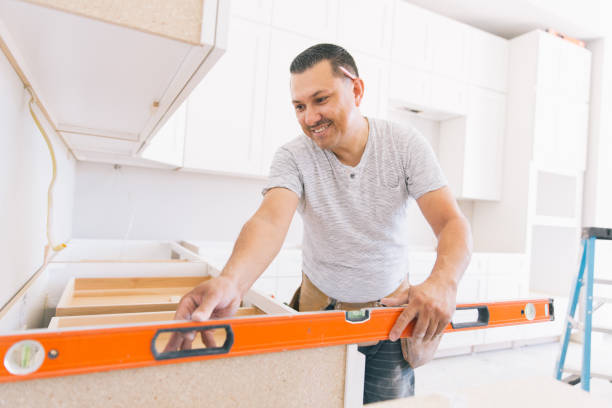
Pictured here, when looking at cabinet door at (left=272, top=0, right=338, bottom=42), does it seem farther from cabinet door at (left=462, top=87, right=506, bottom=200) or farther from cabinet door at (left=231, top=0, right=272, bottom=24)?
cabinet door at (left=462, top=87, right=506, bottom=200)

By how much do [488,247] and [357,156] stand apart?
3012mm

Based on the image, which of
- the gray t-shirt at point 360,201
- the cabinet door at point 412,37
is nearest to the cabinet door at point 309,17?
the cabinet door at point 412,37

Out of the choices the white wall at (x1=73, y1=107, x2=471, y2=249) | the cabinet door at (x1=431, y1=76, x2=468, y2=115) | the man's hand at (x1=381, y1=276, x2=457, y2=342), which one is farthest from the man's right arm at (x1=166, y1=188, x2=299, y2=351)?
the cabinet door at (x1=431, y1=76, x2=468, y2=115)

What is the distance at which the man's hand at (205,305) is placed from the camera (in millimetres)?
471

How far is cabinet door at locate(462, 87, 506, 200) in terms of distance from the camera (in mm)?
3455

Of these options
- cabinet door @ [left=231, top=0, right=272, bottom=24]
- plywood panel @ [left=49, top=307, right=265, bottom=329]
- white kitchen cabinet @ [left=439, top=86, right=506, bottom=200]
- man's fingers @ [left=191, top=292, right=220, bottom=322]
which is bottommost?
plywood panel @ [left=49, top=307, right=265, bottom=329]

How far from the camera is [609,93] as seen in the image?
370 centimetres

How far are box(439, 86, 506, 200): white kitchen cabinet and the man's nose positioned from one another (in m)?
2.67

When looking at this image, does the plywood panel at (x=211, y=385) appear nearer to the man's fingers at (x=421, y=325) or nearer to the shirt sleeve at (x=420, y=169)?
the man's fingers at (x=421, y=325)

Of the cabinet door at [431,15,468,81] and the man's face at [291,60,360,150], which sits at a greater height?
the cabinet door at [431,15,468,81]

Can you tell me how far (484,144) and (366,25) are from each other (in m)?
1.54

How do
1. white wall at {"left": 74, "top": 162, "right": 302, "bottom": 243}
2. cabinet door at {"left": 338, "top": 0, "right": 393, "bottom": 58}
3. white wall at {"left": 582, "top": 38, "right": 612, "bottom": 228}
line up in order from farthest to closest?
white wall at {"left": 582, "top": 38, "right": 612, "bottom": 228} → cabinet door at {"left": 338, "top": 0, "right": 393, "bottom": 58} → white wall at {"left": 74, "top": 162, "right": 302, "bottom": 243}

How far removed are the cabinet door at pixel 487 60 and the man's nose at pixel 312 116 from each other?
2880 millimetres

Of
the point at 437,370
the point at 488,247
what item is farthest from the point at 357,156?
the point at 488,247
